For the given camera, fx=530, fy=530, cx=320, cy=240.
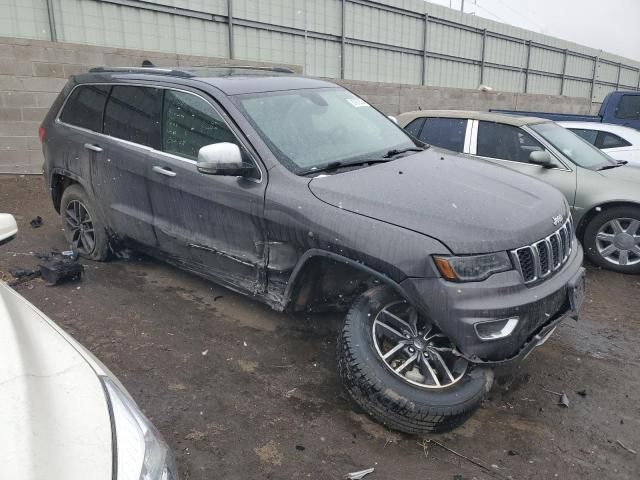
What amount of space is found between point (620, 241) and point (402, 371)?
3.67 meters

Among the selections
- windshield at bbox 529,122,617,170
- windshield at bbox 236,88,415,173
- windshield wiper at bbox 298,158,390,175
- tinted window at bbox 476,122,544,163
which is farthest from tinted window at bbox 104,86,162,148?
windshield at bbox 529,122,617,170

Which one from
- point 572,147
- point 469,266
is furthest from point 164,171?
point 572,147

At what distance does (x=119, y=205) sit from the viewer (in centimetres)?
446

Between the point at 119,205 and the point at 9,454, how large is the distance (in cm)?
329

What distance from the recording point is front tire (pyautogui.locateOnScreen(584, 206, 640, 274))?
17.3ft

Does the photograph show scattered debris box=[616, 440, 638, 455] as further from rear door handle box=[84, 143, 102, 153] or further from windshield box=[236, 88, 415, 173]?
rear door handle box=[84, 143, 102, 153]

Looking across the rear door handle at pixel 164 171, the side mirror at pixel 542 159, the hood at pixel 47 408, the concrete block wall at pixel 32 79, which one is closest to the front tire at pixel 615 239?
the side mirror at pixel 542 159

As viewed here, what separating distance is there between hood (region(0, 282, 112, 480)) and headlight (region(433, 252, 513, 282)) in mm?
1645

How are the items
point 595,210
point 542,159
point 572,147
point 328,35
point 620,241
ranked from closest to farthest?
point 620,241 < point 595,210 < point 542,159 < point 572,147 < point 328,35

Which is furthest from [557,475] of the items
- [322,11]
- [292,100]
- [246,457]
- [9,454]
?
[322,11]

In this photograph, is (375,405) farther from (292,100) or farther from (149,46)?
(149,46)

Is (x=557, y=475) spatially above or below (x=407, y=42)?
below

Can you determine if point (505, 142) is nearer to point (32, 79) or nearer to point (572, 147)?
point (572, 147)

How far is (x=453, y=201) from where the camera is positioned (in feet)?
9.66
